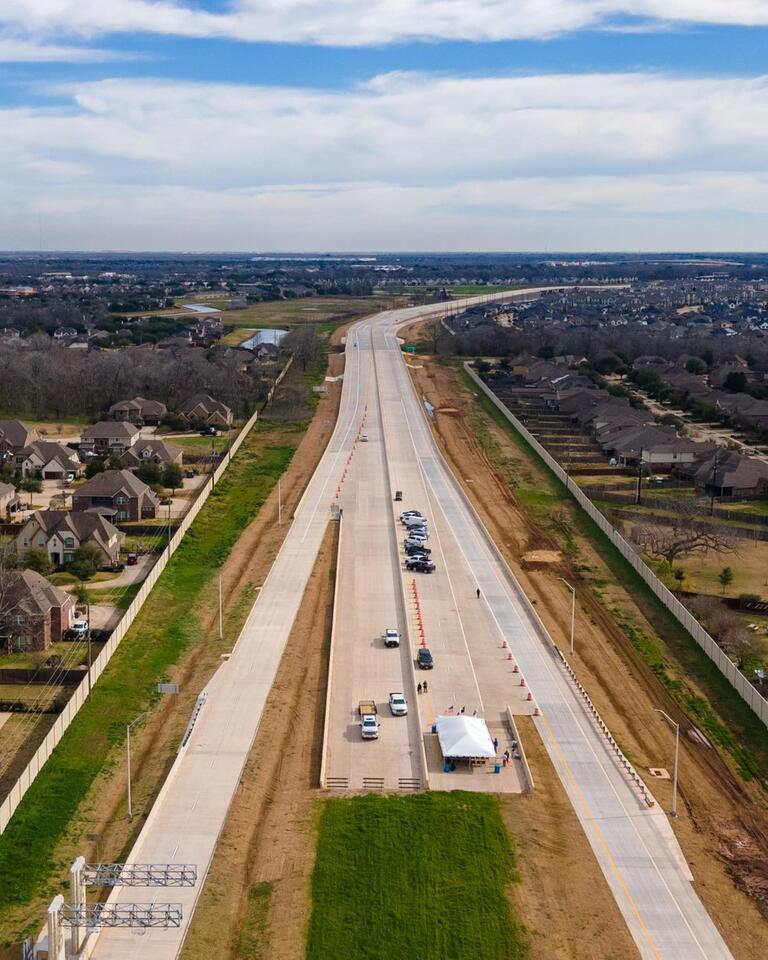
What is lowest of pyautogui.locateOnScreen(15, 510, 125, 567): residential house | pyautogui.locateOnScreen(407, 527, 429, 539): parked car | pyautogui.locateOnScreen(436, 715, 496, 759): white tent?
pyautogui.locateOnScreen(436, 715, 496, 759): white tent

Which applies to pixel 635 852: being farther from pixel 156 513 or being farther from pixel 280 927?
pixel 156 513

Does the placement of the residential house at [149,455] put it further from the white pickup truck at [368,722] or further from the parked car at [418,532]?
the white pickup truck at [368,722]

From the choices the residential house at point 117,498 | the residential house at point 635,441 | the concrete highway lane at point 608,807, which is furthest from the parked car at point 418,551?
the residential house at point 635,441

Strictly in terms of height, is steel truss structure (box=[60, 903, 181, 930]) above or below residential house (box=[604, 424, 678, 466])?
below

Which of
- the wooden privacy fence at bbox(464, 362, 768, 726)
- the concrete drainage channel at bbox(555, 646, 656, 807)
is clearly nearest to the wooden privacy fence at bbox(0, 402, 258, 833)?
the concrete drainage channel at bbox(555, 646, 656, 807)

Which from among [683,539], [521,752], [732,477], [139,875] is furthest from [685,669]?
[732,477]

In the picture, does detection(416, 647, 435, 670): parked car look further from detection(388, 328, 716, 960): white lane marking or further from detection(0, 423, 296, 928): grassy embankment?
detection(0, 423, 296, 928): grassy embankment

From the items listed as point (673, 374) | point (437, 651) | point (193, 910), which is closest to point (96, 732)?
point (193, 910)
